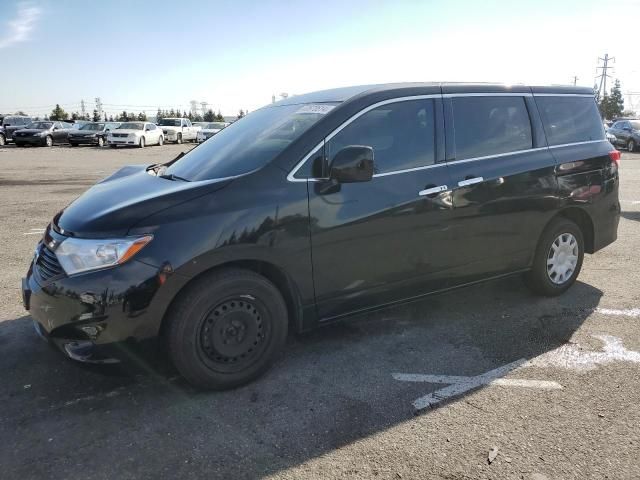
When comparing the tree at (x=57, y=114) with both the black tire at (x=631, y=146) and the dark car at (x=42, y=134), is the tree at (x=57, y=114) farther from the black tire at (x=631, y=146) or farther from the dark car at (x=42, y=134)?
the black tire at (x=631, y=146)

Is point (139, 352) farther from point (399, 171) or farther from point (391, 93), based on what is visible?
point (391, 93)

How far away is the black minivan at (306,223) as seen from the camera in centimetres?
292

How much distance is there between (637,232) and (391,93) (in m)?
5.74

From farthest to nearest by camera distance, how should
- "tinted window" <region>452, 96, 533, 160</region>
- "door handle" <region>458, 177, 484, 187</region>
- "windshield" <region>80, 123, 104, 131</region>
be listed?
"windshield" <region>80, 123, 104, 131</region> < "tinted window" <region>452, 96, 533, 160</region> < "door handle" <region>458, 177, 484, 187</region>

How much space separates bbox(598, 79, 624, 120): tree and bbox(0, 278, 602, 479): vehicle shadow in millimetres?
82828

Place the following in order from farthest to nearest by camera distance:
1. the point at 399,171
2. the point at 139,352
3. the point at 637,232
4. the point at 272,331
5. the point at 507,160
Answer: the point at 637,232
the point at 507,160
the point at 399,171
the point at 272,331
the point at 139,352

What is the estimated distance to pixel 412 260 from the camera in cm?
376

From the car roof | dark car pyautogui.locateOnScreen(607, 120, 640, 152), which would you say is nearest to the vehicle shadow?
the car roof

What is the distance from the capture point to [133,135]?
3009 centimetres

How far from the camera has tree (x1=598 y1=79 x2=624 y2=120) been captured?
2997 inches

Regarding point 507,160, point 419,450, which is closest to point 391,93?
point 507,160

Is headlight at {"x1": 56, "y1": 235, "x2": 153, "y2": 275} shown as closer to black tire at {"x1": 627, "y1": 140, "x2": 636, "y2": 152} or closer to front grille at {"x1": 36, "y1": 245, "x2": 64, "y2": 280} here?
front grille at {"x1": 36, "y1": 245, "x2": 64, "y2": 280}

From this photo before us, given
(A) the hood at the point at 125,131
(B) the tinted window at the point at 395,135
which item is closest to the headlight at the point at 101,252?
(B) the tinted window at the point at 395,135

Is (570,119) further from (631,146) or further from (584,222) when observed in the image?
(631,146)
